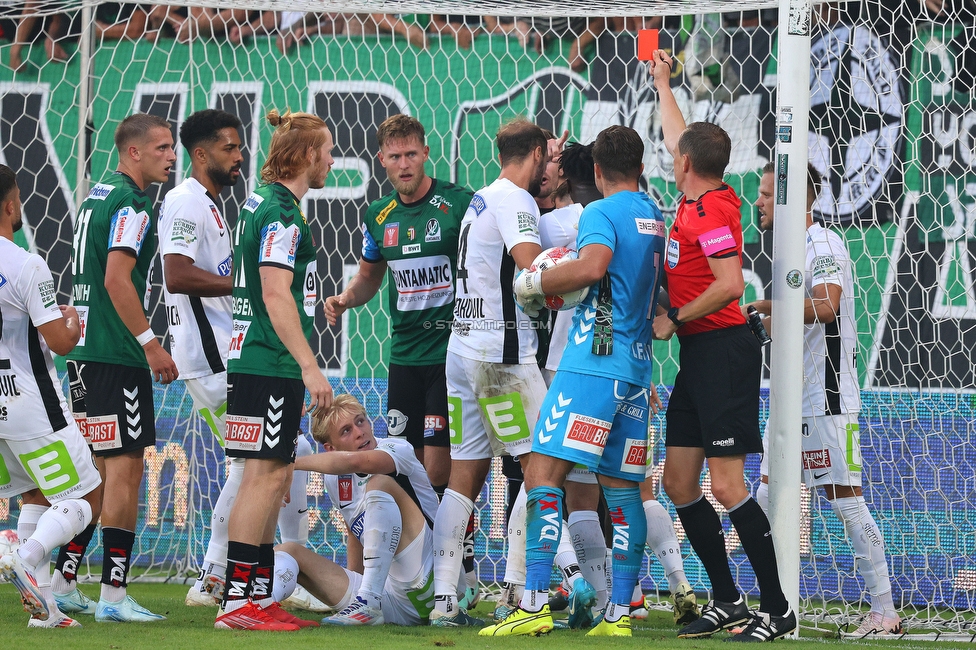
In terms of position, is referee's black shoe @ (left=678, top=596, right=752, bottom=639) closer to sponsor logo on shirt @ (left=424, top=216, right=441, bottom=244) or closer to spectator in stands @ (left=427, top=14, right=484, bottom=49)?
sponsor logo on shirt @ (left=424, top=216, right=441, bottom=244)

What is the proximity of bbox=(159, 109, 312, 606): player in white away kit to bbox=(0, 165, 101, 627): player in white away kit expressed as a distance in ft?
2.45

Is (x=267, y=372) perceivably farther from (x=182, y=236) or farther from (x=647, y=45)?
(x=647, y=45)

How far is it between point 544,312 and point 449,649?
2.09 m

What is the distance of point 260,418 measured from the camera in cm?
439

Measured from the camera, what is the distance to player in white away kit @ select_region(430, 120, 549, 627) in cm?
479

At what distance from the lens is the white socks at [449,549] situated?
477 cm

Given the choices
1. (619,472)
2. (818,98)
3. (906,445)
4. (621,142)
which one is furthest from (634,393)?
(818,98)

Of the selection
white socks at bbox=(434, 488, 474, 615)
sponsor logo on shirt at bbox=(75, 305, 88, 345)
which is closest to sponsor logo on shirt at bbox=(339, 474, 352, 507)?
white socks at bbox=(434, 488, 474, 615)

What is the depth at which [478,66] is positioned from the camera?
766 cm

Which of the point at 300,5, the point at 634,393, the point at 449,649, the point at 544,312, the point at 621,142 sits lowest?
the point at 449,649

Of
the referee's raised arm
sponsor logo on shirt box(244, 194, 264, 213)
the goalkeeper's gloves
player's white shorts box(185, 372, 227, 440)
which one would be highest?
the referee's raised arm

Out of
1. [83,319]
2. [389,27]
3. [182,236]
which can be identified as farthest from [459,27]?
[83,319]

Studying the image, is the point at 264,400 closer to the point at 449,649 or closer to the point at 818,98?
the point at 449,649

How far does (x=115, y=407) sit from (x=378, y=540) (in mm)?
1348
